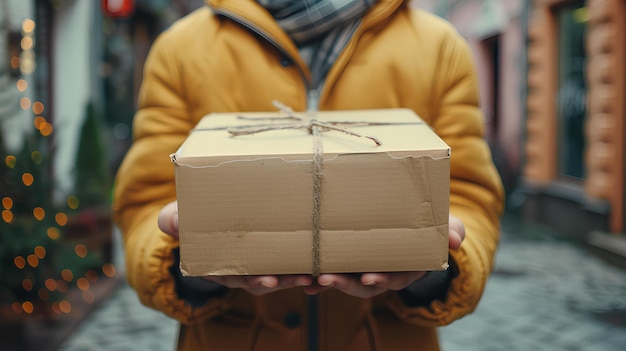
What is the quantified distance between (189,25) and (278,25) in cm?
24

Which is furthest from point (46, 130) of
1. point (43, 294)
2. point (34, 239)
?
point (43, 294)

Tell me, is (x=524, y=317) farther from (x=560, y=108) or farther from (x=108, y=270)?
(x=560, y=108)

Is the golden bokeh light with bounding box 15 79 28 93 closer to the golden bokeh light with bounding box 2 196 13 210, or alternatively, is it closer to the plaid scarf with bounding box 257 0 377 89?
the golden bokeh light with bounding box 2 196 13 210

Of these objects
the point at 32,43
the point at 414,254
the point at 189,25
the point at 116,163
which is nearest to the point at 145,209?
the point at 189,25

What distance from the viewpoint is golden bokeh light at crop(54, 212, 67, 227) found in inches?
194

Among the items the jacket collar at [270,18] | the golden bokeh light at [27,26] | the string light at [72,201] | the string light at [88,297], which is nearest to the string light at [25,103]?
the golden bokeh light at [27,26]

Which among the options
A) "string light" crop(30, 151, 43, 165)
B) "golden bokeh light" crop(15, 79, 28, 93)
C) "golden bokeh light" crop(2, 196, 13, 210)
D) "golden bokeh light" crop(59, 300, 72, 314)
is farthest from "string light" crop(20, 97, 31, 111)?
"golden bokeh light" crop(2, 196, 13, 210)

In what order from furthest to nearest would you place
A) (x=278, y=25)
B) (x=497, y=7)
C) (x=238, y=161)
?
(x=497, y=7), (x=278, y=25), (x=238, y=161)

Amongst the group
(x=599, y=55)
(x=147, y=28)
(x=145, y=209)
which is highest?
(x=145, y=209)

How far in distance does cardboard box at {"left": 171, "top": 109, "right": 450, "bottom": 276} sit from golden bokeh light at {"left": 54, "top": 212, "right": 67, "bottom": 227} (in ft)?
13.0

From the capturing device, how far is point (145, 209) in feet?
5.60

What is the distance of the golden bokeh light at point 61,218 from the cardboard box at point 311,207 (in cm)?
397

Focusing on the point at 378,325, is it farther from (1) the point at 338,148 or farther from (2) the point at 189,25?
(2) the point at 189,25

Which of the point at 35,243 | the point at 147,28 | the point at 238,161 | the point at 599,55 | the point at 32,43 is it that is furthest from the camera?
the point at 147,28
